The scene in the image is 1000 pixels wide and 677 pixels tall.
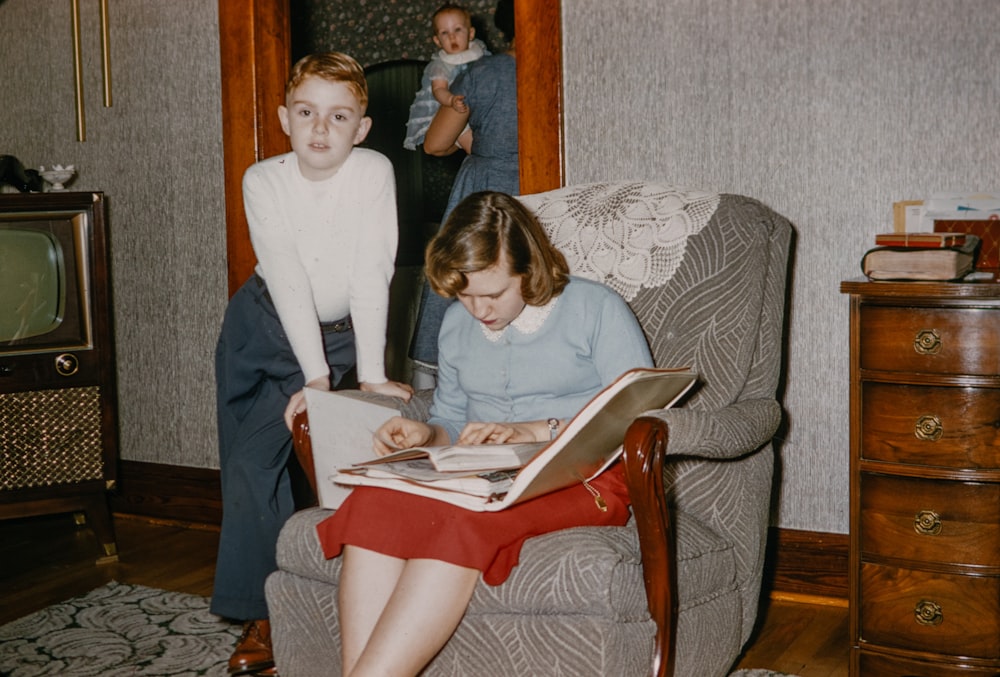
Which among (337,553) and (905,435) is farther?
(905,435)

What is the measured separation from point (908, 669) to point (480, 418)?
927mm

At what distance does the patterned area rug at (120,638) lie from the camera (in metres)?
2.12

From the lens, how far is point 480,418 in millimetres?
1922

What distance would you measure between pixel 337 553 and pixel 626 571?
490 mm

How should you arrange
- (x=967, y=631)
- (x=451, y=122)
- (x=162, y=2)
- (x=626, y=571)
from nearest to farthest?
(x=626, y=571)
(x=967, y=631)
(x=162, y=2)
(x=451, y=122)

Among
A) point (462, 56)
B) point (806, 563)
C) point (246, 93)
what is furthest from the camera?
point (462, 56)

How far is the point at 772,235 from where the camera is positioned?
204cm

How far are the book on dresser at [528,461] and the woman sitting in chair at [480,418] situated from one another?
0.03m

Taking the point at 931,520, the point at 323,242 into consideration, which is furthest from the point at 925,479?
the point at 323,242

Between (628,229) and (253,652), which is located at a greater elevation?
(628,229)

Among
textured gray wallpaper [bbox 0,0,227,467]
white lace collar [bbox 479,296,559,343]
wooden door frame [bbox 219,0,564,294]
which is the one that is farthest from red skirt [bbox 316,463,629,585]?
textured gray wallpaper [bbox 0,0,227,467]

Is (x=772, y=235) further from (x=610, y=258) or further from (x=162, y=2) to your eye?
(x=162, y=2)

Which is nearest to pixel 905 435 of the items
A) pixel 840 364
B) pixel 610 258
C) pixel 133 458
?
pixel 840 364

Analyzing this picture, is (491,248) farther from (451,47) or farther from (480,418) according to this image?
(451,47)
